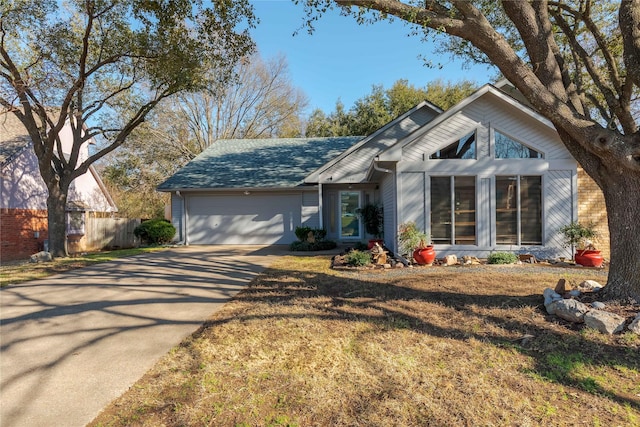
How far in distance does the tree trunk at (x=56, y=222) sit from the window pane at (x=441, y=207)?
1281 centimetres

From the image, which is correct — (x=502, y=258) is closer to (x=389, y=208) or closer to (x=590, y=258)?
(x=590, y=258)

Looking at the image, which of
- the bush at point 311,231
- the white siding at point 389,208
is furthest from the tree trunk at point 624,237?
the bush at point 311,231

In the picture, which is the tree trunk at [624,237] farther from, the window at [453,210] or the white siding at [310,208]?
the white siding at [310,208]

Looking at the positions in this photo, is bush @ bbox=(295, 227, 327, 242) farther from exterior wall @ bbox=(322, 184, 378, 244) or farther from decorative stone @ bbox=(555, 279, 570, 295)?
decorative stone @ bbox=(555, 279, 570, 295)

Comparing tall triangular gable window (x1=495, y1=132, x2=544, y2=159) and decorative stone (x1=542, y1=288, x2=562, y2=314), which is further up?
tall triangular gable window (x1=495, y1=132, x2=544, y2=159)

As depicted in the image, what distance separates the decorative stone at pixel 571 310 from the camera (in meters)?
4.25

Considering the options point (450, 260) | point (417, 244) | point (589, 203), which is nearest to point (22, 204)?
point (417, 244)

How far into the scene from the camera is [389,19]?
614 cm

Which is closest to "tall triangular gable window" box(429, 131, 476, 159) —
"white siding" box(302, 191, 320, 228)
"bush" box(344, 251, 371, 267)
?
"bush" box(344, 251, 371, 267)

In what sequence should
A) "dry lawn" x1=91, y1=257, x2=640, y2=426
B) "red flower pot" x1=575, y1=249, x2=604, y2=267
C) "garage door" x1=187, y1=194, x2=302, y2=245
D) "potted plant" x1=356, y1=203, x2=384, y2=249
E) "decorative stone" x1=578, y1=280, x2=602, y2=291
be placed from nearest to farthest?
"dry lawn" x1=91, y1=257, x2=640, y2=426
"decorative stone" x1=578, y1=280, x2=602, y2=291
"red flower pot" x1=575, y1=249, x2=604, y2=267
"potted plant" x1=356, y1=203, x2=384, y2=249
"garage door" x1=187, y1=194, x2=302, y2=245

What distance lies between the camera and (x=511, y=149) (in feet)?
30.5

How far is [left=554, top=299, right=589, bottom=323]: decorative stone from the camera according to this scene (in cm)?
425

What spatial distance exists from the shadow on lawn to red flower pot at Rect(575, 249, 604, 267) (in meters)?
2.75

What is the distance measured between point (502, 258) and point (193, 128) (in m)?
26.8
